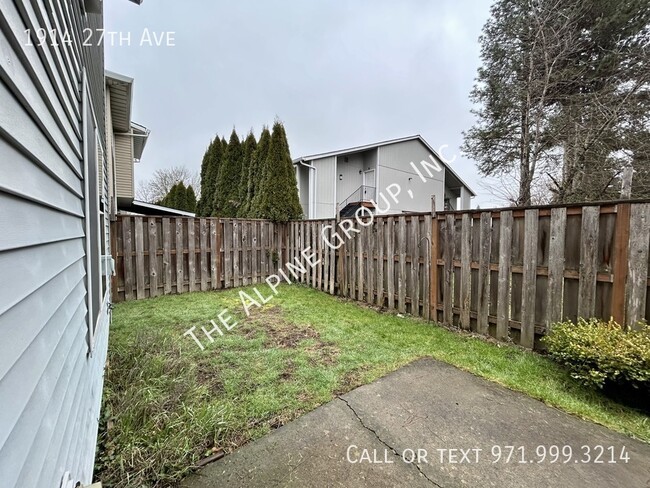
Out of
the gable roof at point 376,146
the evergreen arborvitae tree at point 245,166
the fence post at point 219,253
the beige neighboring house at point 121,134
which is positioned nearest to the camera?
the beige neighboring house at point 121,134

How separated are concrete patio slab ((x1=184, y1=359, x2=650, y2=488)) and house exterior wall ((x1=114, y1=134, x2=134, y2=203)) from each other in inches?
294

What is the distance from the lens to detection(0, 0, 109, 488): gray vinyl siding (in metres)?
0.62

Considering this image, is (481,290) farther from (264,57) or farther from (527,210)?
(264,57)

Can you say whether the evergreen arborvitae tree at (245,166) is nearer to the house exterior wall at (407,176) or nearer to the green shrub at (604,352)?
the house exterior wall at (407,176)

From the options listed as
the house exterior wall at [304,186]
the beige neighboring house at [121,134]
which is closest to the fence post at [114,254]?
the beige neighboring house at [121,134]

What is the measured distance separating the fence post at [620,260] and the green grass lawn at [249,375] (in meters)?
0.82

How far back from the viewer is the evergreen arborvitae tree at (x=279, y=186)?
7.89 metres

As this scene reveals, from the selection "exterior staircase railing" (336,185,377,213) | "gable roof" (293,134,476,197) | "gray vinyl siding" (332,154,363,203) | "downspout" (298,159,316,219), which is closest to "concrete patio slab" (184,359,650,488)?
"downspout" (298,159,316,219)

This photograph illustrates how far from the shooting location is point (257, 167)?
11352 mm

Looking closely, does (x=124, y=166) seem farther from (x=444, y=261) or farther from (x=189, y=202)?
(x=189, y=202)

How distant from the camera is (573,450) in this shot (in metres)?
1.94

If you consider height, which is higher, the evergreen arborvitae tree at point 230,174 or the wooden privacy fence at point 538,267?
the evergreen arborvitae tree at point 230,174

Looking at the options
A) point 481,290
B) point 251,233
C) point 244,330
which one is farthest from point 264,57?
point 481,290

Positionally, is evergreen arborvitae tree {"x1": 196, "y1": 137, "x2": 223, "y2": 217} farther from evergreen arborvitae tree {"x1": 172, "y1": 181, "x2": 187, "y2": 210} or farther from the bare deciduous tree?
the bare deciduous tree
